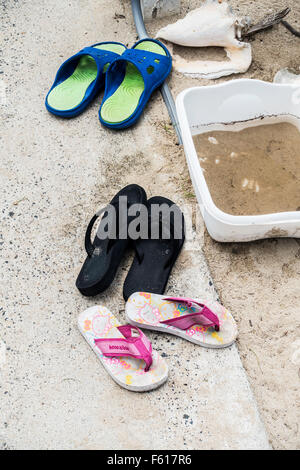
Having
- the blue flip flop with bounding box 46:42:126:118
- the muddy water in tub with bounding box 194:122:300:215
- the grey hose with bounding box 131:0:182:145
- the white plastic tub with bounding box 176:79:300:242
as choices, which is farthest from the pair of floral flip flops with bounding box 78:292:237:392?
the blue flip flop with bounding box 46:42:126:118

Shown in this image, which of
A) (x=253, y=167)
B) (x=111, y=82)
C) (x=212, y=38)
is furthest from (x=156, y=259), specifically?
(x=212, y=38)

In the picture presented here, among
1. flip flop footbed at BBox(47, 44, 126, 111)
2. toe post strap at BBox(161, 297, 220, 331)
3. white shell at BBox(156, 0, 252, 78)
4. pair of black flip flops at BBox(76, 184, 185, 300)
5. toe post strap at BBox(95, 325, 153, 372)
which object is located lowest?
toe post strap at BBox(161, 297, 220, 331)

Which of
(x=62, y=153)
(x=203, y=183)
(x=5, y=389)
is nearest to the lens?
(x=5, y=389)

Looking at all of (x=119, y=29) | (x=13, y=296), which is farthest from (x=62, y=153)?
(x=119, y=29)

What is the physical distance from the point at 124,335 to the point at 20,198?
0.78 metres

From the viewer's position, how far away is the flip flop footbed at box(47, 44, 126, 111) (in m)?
2.06

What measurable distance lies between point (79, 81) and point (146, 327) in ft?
4.29

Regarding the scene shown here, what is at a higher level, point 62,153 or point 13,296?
point 62,153

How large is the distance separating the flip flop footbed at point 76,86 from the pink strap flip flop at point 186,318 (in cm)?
106

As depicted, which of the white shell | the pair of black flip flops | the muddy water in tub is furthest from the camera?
the white shell

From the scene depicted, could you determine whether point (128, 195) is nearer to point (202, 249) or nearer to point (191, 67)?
point (202, 249)

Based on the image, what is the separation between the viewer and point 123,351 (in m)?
1.43

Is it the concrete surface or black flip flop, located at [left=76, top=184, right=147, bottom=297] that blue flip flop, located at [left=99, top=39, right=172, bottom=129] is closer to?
the concrete surface

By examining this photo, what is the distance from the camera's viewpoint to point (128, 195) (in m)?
1.72
